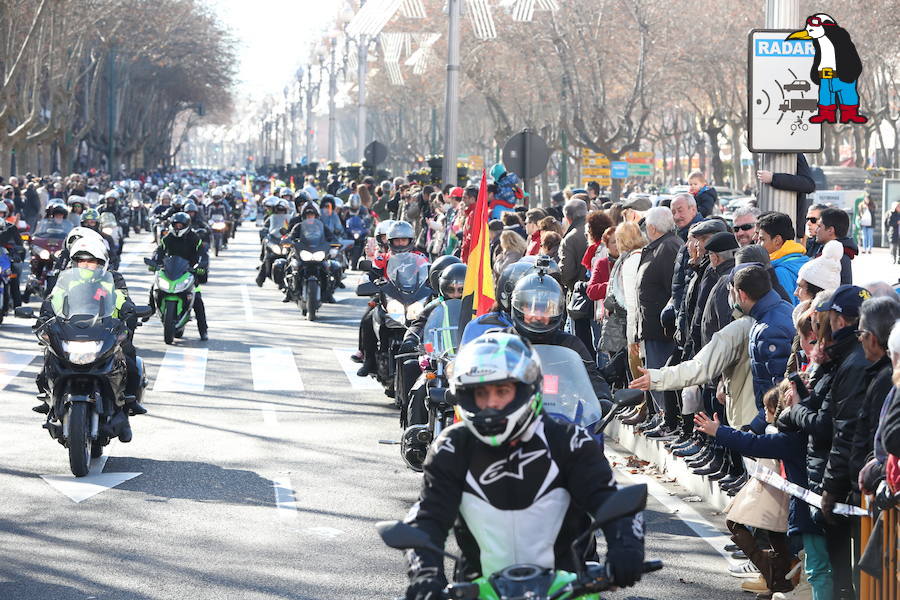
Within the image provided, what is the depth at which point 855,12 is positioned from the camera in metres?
48.1

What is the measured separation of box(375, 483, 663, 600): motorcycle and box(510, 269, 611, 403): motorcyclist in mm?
2351

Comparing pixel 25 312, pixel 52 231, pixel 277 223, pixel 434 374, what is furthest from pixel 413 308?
pixel 277 223

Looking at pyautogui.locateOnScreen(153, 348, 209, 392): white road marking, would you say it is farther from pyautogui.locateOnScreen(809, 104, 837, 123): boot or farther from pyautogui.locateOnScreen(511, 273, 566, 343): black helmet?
Result: pyautogui.locateOnScreen(511, 273, 566, 343): black helmet

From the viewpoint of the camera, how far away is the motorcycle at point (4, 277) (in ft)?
67.4

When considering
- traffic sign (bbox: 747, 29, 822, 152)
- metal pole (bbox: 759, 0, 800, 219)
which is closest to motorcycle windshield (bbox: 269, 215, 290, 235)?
metal pole (bbox: 759, 0, 800, 219)

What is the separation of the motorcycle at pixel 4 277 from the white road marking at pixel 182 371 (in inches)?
132

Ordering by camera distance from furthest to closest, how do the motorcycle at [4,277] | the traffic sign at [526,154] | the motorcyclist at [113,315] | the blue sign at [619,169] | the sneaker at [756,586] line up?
the blue sign at [619,169], the traffic sign at [526,154], the motorcycle at [4,277], the motorcyclist at [113,315], the sneaker at [756,586]

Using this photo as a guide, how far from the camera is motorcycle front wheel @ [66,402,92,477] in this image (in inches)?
408

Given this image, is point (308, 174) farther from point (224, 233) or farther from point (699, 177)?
point (699, 177)

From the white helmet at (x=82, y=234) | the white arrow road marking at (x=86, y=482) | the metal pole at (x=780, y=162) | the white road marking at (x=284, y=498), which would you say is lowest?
the white road marking at (x=284, y=498)

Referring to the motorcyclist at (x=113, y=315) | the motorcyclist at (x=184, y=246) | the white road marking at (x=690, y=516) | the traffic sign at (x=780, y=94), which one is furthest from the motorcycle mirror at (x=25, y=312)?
the motorcyclist at (x=184, y=246)

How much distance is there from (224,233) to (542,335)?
3588cm

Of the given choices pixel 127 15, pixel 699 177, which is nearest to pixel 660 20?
pixel 127 15

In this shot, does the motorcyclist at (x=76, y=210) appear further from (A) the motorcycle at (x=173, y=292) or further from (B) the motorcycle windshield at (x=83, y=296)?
(B) the motorcycle windshield at (x=83, y=296)
